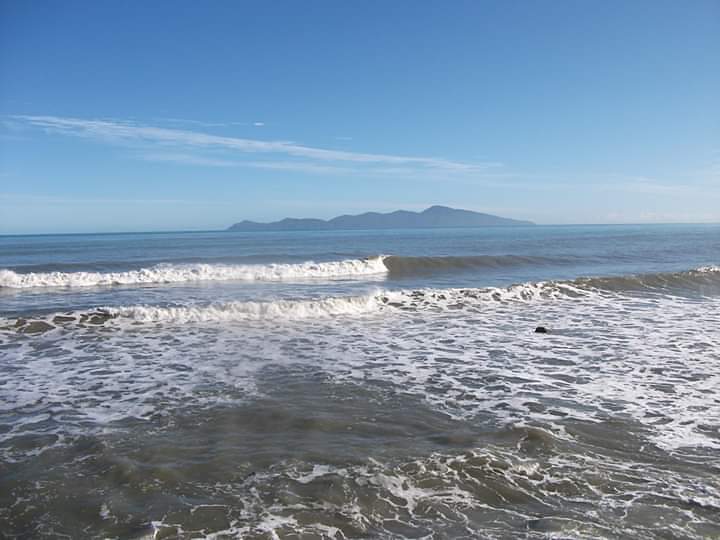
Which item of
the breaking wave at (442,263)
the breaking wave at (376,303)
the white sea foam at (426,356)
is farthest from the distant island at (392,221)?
the white sea foam at (426,356)

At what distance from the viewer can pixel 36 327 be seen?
497 inches

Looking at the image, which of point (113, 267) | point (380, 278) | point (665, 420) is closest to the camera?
point (665, 420)

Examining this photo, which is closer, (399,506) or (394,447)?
(399,506)

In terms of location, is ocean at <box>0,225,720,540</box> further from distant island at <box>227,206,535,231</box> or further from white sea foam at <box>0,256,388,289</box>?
distant island at <box>227,206,535,231</box>

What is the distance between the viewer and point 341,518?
4066 mm

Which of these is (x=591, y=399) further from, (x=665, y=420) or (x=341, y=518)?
(x=341, y=518)

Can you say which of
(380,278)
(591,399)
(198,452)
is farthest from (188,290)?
(591,399)

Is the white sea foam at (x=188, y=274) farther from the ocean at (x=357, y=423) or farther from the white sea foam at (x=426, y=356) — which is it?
the white sea foam at (x=426, y=356)

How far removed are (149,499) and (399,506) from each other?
2.29 metres

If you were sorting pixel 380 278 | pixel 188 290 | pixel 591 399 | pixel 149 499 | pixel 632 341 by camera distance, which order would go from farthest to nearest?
pixel 380 278
pixel 188 290
pixel 632 341
pixel 591 399
pixel 149 499

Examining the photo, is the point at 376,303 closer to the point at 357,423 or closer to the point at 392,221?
the point at 357,423

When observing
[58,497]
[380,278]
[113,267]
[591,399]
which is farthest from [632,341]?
[113,267]

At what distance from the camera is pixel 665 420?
6219mm

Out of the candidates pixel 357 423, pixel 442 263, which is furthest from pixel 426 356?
pixel 442 263
